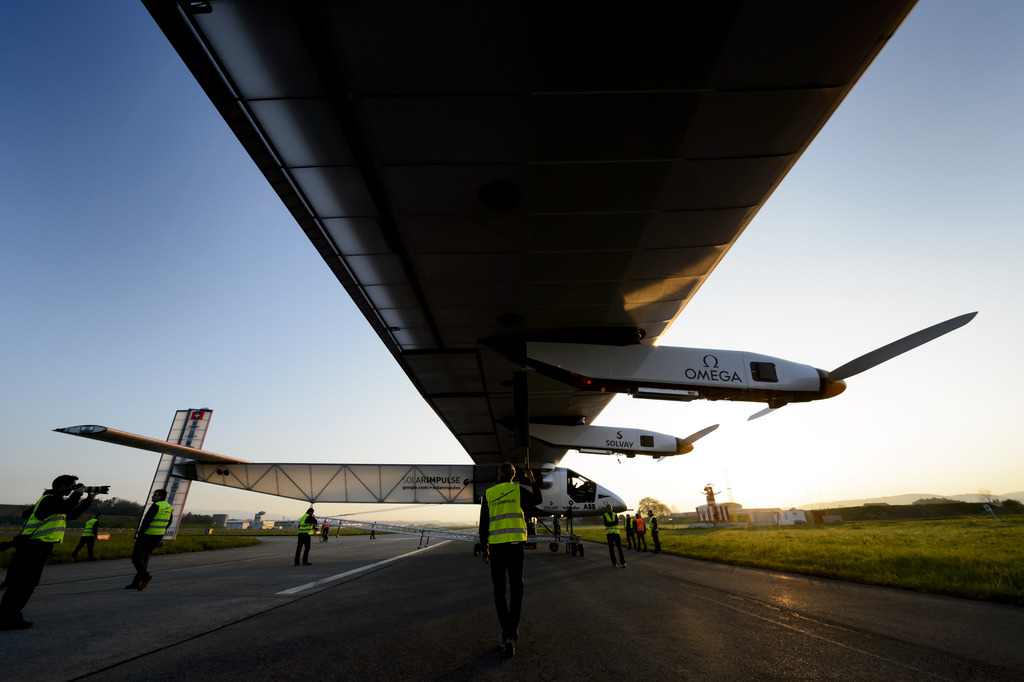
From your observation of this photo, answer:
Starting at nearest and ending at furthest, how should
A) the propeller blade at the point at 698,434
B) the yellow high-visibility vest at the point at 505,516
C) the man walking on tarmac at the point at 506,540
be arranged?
the man walking on tarmac at the point at 506,540 < the yellow high-visibility vest at the point at 505,516 < the propeller blade at the point at 698,434

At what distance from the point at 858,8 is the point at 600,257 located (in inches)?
173

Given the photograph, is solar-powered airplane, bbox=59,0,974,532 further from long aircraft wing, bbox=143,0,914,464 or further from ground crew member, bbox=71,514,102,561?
ground crew member, bbox=71,514,102,561

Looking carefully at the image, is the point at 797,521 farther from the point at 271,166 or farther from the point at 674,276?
the point at 271,166

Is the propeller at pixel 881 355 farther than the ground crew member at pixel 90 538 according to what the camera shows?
No

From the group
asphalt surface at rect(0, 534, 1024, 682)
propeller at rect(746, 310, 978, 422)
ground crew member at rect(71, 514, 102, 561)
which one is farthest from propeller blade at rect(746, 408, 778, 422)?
ground crew member at rect(71, 514, 102, 561)

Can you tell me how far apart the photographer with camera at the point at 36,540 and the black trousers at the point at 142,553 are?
2421 millimetres

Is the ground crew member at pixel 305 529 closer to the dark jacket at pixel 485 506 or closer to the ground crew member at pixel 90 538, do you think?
the ground crew member at pixel 90 538

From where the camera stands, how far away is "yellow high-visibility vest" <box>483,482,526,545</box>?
4598 mm

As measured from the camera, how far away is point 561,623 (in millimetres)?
5281

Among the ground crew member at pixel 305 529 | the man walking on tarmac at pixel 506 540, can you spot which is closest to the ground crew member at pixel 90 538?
the ground crew member at pixel 305 529

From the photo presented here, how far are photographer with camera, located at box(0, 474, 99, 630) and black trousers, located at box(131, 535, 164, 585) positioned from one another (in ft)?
7.94

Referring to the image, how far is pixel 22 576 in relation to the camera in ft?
16.5

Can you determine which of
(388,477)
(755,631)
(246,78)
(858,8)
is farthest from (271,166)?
(388,477)

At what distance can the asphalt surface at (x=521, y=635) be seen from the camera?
3410 mm
